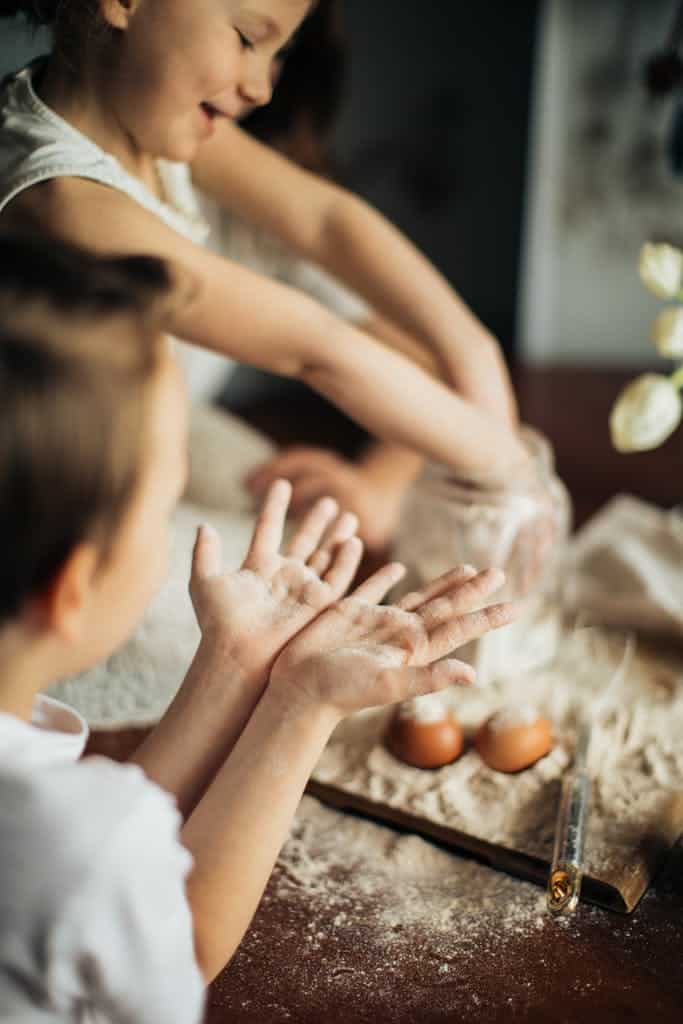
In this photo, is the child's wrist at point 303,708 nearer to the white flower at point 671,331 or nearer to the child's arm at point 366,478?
the white flower at point 671,331

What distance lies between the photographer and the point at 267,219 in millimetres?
964

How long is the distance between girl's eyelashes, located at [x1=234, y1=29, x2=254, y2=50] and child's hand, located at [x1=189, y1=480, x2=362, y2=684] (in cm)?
29

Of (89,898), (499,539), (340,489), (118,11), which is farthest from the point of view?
(340,489)

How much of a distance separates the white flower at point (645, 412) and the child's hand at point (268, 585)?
221 mm

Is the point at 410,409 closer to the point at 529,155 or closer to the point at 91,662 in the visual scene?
the point at 91,662

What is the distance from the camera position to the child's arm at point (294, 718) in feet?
1.65

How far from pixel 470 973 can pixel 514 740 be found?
0.18 m

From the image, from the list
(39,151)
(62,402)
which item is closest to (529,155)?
(39,151)

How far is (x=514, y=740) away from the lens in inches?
27.6

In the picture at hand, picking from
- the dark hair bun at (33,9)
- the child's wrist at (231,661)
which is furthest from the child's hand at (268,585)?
the dark hair bun at (33,9)

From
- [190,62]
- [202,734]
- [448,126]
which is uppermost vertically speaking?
[190,62]

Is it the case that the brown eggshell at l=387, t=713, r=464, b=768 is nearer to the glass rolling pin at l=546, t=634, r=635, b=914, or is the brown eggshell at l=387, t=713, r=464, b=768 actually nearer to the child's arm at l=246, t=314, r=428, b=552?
the glass rolling pin at l=546, t=634, r=635, b=914

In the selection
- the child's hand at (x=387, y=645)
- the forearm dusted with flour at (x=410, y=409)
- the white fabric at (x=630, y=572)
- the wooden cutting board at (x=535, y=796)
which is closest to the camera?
the child's hand at (x=387, y=645)

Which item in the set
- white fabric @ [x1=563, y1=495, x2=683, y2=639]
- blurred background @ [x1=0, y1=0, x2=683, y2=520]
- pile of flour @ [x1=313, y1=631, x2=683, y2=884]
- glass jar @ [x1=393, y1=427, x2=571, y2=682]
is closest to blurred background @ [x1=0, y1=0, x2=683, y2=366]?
blurred background @ [x1=0, y1=0, x2=683, y2=520]
